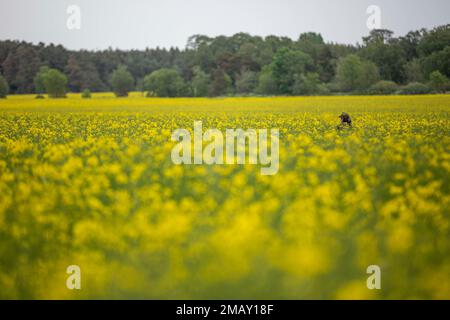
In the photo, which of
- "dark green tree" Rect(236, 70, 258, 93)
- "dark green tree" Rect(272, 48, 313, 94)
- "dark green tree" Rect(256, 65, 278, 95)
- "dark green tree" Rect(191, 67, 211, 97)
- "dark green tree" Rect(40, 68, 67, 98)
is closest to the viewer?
"dark green tree" Rect(40, 68, 67, 98)

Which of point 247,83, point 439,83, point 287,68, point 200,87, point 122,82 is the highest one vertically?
point 287,68

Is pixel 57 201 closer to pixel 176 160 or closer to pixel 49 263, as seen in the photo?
pixel 49 263

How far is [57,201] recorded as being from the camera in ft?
19.0

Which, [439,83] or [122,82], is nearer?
[439,83]

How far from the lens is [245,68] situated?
265ft

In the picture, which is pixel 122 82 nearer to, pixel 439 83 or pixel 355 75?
pixel 355 75

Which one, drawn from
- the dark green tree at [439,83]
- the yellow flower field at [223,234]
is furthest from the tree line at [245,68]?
the yellow flower field at [223,234]

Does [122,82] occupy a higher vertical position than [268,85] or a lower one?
higher

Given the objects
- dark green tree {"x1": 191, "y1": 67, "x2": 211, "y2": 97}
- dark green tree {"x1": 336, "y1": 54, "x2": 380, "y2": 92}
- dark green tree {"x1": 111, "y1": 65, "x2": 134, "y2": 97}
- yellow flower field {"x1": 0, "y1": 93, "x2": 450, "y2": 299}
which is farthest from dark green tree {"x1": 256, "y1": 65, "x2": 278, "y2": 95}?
yellow flower field {"x1": 0, "y1": 93, "x2": 450, "y2": 299}

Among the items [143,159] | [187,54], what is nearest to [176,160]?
[143,159]

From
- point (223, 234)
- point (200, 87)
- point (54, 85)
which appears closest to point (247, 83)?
point (200, 87)

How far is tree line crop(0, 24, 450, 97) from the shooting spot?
210ft

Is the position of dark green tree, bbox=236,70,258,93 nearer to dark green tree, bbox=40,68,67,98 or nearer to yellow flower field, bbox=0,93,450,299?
dark green tree, bbox=40,68,67,98

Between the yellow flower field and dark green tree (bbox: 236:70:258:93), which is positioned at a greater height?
dark green tree (bbox: 236:70:258:93)
